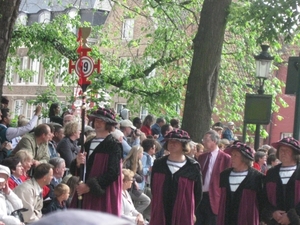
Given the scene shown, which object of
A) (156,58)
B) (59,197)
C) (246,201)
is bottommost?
(59,197)

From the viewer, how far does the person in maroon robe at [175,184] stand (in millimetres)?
10297

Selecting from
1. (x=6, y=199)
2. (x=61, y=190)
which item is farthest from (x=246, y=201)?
(x=6, y=199)

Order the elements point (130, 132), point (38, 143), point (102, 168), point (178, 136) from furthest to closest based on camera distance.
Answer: point (130, 132) → point (38, 143) → point (178, 136) → point (102, 168)

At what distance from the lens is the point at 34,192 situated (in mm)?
10367

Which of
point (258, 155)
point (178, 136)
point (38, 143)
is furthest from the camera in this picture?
point (258, 155)

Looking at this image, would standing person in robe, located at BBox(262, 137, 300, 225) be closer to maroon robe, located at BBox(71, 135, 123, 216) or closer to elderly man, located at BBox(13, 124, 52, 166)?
maroon robe, located at BBox(71, 135, 123, 216)

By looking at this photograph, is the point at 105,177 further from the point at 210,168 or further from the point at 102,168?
the point at 210,168

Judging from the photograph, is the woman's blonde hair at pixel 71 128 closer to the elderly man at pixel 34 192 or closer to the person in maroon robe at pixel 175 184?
the elderly man at pixel 34 192

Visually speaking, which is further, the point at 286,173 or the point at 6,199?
the point at 286,173

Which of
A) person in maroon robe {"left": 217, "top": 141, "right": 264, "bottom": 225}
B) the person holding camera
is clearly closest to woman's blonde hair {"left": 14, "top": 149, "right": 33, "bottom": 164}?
person in maroon robe {"left": 217, "top": 141, "right": 264, "bottom": 225}

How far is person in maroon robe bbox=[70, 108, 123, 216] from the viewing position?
940 cm

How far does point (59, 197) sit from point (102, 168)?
5.30 feet

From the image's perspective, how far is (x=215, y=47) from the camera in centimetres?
1791

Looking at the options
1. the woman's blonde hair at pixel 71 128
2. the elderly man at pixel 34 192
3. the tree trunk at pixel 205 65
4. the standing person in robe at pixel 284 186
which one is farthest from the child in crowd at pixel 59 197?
the tree trunk at pixel 205 65
